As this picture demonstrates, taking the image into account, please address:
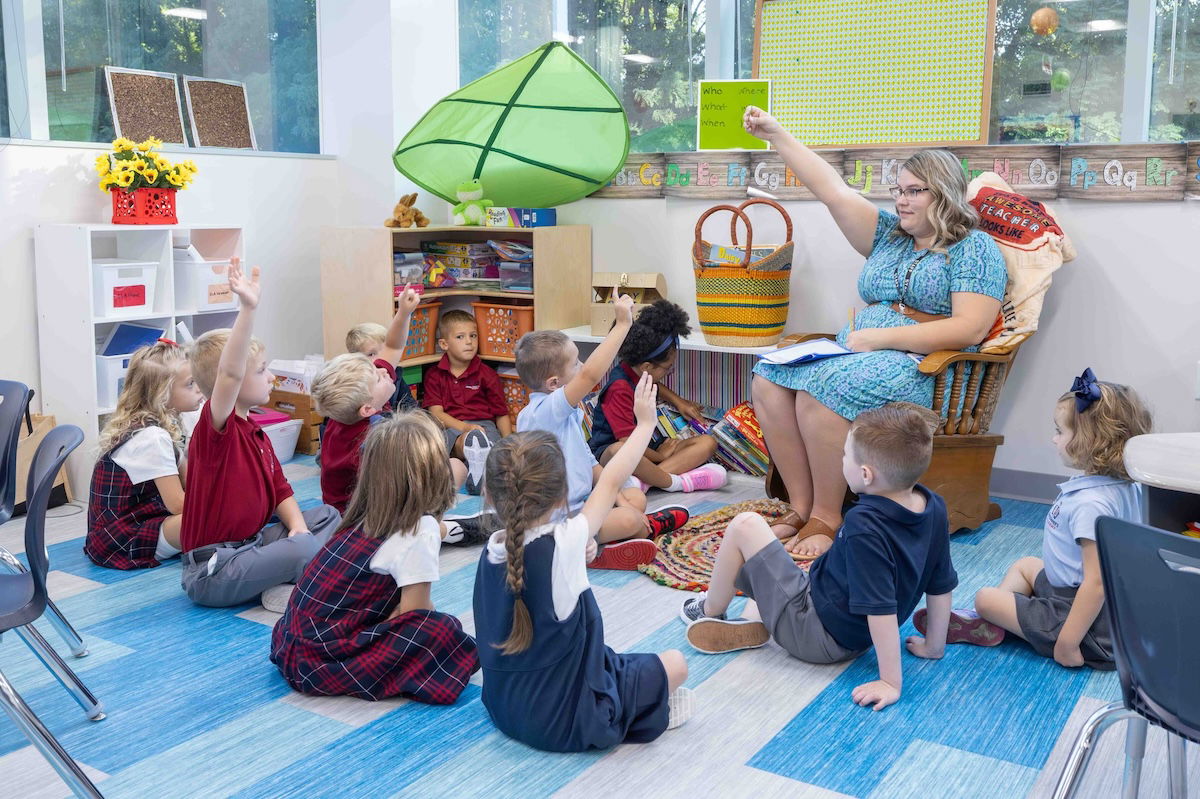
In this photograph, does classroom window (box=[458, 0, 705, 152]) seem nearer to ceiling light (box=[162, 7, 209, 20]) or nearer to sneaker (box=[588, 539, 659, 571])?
ceiling light (box=[162, 7, 209, 20])

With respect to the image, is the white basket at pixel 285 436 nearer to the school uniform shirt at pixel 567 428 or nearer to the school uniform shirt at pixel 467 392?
the school uniform shirt at pixel 467 392

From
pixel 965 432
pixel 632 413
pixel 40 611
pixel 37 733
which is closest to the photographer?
pixel 37 733

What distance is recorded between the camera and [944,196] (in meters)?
3.54

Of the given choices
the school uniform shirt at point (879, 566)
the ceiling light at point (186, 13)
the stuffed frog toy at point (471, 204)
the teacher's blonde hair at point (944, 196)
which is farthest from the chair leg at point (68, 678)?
the ceiling light at point (186, 13)

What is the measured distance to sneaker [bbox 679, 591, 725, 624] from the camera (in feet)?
9.36

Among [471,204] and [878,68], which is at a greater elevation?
[878,68]

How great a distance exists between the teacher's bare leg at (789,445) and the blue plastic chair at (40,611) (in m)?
2.11

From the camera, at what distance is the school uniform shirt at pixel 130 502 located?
322 cm

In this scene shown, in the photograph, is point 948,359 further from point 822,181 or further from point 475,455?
point 475,455

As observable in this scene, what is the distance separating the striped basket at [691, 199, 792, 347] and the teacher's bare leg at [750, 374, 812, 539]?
66cm

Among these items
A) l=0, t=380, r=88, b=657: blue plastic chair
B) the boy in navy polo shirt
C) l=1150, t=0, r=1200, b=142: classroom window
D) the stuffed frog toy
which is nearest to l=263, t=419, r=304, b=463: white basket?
the stuffed frog toy

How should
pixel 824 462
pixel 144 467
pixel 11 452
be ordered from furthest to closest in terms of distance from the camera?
pixel 824 462 < pixel 144 467 < pixel 11 452

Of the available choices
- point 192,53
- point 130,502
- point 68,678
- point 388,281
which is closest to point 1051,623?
point 68,678

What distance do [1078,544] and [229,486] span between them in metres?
2.14
